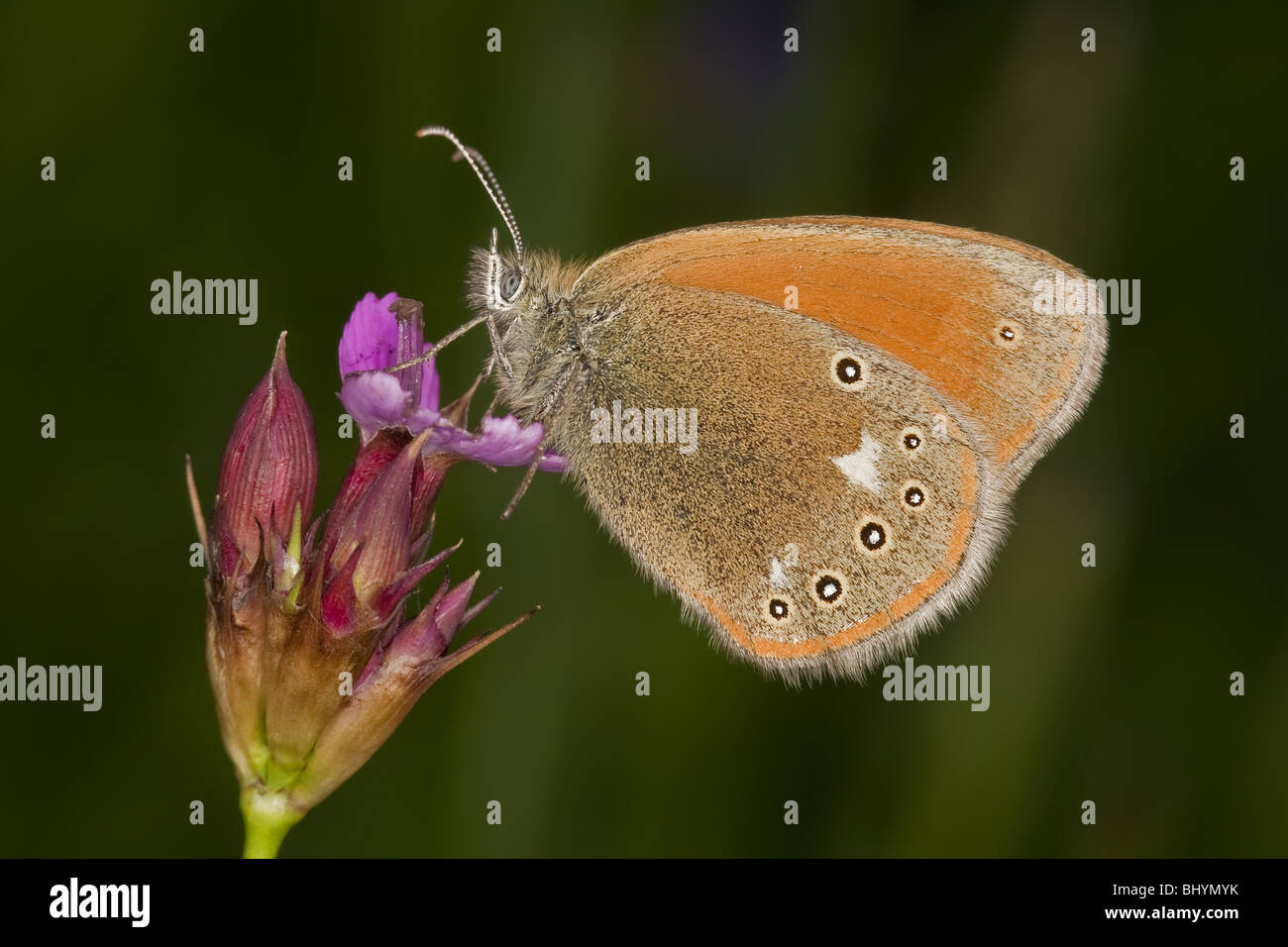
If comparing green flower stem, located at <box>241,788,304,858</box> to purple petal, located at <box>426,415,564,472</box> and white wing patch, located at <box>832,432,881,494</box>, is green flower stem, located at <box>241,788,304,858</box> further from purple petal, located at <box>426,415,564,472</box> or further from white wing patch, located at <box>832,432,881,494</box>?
white wing patch, located at <box>832,432,881,494</box>

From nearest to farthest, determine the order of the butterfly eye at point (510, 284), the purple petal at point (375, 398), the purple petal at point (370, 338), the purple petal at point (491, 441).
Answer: the purple petal at point (375, 398) < the purple petal at point (491, 441) < the purple petal at point (370, 338) < the butterfly eye at point (510, 284)

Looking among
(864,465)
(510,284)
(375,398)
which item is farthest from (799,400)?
(375,398)

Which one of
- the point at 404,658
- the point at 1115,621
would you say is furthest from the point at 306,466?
the point at 1115,621

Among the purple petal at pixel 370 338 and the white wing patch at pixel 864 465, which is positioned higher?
the purple petal at pixel 370 338

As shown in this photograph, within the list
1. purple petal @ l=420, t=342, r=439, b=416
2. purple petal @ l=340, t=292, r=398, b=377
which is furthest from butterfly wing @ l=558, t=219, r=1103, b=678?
purple petal @ l=340, t=292, r=398, b=377

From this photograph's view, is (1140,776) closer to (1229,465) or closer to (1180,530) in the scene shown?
(1180,530)

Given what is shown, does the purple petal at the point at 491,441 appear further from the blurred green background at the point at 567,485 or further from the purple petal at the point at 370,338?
the blurred green background at the point at 567,485

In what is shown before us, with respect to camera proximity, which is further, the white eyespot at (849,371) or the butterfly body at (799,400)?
the white eyespot at (849,371)

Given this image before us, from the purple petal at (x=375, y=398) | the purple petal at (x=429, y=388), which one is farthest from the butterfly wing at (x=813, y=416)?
the purple petal at (x=375, y=398)
